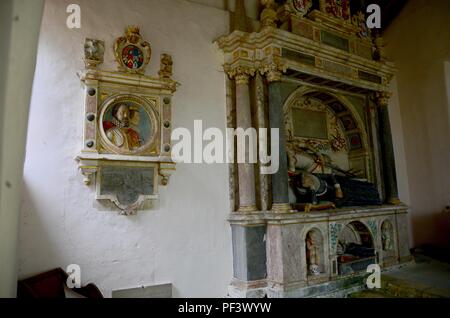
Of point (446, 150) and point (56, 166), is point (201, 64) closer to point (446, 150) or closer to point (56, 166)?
point (56, 166)

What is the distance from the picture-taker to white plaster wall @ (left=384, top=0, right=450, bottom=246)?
5.76 metres

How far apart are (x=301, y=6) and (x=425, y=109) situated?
3254 millimetres

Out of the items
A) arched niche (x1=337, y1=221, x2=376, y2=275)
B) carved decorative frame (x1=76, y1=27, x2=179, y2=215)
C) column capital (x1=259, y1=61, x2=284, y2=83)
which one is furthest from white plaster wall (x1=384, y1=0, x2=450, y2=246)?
carved decorative frame (x1=76, y1=27, x2=179, y2=215)

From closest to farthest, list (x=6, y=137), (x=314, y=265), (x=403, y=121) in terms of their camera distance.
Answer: (x=6, y=137) < (x=314, y=265) < (x=403, y=121)

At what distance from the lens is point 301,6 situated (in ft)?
15.6

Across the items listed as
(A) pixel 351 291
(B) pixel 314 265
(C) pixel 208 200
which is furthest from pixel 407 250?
(C) pixel 208 200

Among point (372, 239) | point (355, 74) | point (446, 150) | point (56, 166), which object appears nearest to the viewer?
point (56, 166)

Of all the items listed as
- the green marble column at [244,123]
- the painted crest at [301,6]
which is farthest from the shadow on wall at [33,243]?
the painted crest at [301,6]

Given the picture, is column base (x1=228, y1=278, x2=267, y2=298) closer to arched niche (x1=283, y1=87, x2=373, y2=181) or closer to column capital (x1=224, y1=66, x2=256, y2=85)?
arched niche (x1=283, y1=87, x2=373, y2=181)

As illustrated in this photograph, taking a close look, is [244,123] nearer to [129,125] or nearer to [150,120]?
[150,120]

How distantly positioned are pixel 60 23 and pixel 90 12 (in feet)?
1.17

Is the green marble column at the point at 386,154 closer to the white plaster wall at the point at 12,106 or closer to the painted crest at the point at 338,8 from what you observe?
the painted crest at the point at 338,8

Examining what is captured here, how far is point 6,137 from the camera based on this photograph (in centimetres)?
165

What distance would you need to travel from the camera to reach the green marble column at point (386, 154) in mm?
5289
